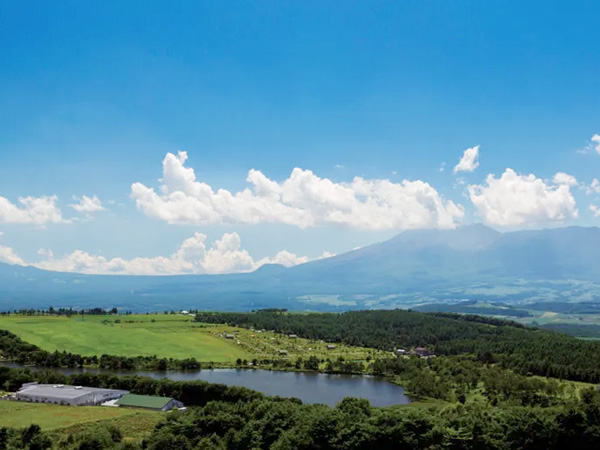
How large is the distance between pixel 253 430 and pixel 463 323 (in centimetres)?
7656

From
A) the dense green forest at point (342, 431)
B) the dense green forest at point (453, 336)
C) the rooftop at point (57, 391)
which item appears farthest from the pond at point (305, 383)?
the dense green forest at point (453, 336)

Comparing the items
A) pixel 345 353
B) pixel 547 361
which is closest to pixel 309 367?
pixel 345 353

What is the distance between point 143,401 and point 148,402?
1.79 feet

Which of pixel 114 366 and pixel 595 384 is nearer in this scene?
pixel 595 384

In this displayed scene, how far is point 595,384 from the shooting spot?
53.8 metres

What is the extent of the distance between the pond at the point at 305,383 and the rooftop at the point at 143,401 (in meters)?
11.7

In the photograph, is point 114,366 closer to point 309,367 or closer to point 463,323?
point 309,367

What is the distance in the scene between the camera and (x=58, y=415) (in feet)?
119

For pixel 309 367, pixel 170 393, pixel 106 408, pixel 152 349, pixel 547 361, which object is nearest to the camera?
pixel 106 408

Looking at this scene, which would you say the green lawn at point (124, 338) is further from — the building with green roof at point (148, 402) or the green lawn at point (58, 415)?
the green lawn at point (58, 415)

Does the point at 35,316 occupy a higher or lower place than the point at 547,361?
higher

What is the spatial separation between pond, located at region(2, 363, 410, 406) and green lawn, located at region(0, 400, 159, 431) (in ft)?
51.5

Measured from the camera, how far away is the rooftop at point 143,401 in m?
40.5

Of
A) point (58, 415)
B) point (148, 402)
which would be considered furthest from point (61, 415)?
point (148, 402)
